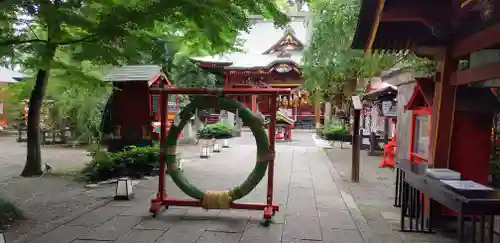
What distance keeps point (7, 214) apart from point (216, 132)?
1578 cm

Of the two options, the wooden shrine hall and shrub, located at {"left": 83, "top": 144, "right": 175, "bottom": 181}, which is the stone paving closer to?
shrub, located at {"left": 83, "top": 144, "right": 175, "bottom": 181}

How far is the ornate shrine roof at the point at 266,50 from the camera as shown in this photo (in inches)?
1029

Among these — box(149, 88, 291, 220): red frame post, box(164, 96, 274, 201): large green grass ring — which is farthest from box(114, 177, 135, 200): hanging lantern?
box(164, 96, 274, 201): large green grass ring

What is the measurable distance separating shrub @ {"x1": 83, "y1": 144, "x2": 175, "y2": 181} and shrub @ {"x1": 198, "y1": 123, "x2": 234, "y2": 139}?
35.2 feet

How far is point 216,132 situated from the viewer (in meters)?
21.4

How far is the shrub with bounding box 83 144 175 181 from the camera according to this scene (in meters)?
9.34

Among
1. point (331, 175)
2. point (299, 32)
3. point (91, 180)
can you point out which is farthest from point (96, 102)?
point (299, 32)

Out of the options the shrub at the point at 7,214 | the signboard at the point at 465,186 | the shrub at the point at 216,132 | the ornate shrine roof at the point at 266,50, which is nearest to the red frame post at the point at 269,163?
the shrub at the point at 7,214

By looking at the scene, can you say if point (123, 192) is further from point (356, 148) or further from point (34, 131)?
point (356, 148)

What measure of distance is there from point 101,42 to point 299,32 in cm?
2779

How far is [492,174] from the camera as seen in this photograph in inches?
377

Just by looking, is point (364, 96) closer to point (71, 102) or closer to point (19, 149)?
point (71, 102)

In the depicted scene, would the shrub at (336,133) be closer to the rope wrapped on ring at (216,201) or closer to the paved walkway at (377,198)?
the paved walkway at (377,198)

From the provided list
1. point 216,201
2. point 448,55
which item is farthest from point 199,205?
point 448,55
